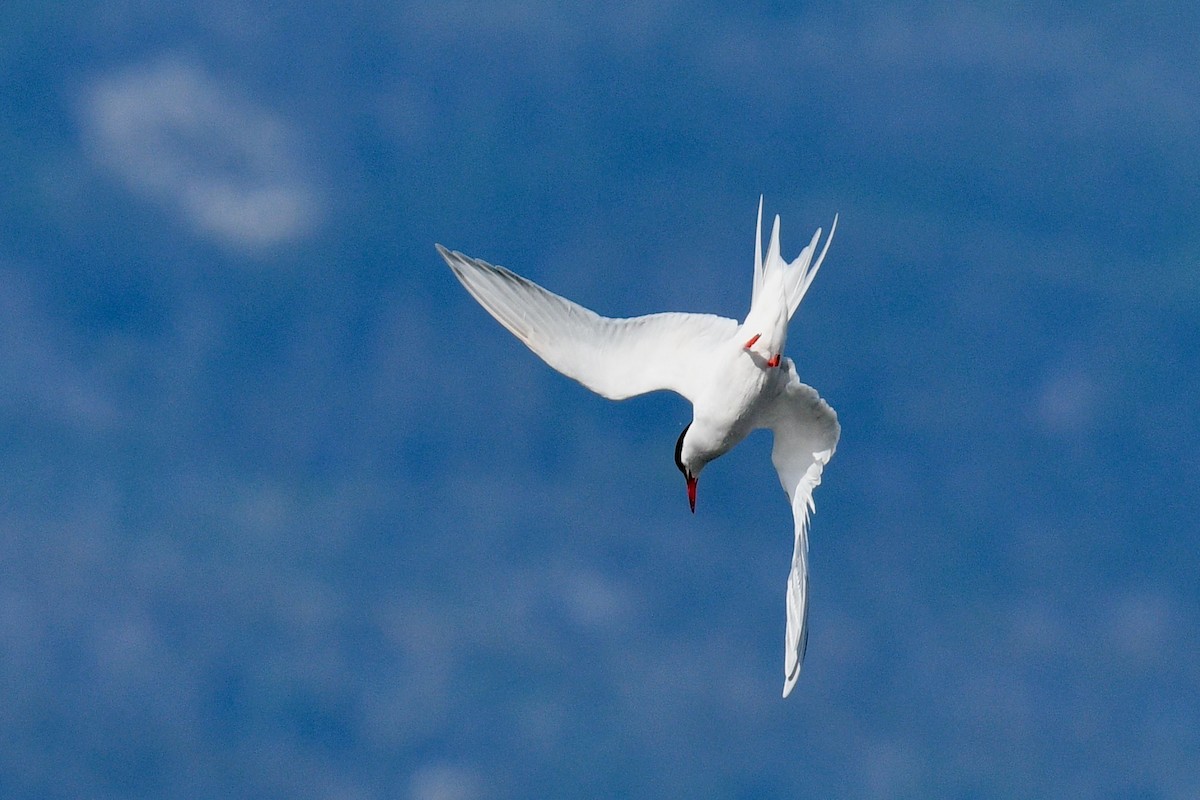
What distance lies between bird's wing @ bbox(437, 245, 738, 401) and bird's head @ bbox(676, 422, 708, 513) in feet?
1.87

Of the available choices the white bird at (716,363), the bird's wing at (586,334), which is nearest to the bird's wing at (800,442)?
the white bird at (716,363)

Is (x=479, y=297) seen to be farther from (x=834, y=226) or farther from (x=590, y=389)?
(x=834, y=226)

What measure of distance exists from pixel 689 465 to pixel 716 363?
127cm

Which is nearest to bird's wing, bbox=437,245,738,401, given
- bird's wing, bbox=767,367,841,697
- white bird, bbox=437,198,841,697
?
white bird, bbox=437,198,841,697

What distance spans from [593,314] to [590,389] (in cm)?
67

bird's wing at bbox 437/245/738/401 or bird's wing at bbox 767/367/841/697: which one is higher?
bird's wing at bbox 437/245/738/401

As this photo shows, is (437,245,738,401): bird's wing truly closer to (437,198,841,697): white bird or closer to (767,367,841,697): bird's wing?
(437,198,841,697): white bird

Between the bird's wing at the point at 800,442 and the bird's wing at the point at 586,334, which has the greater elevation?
the bird's wing at the point at 586,334

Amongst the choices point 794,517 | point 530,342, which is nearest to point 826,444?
point 794,517

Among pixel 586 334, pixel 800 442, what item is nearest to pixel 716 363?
pixel 800 442

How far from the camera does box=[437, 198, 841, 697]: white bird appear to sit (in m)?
15.2

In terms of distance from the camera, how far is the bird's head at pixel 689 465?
653 inches

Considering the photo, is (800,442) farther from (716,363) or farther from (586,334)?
(586,334)

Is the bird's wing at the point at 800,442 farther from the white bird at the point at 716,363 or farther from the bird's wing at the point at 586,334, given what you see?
the bird's wing at the point at 586,334
